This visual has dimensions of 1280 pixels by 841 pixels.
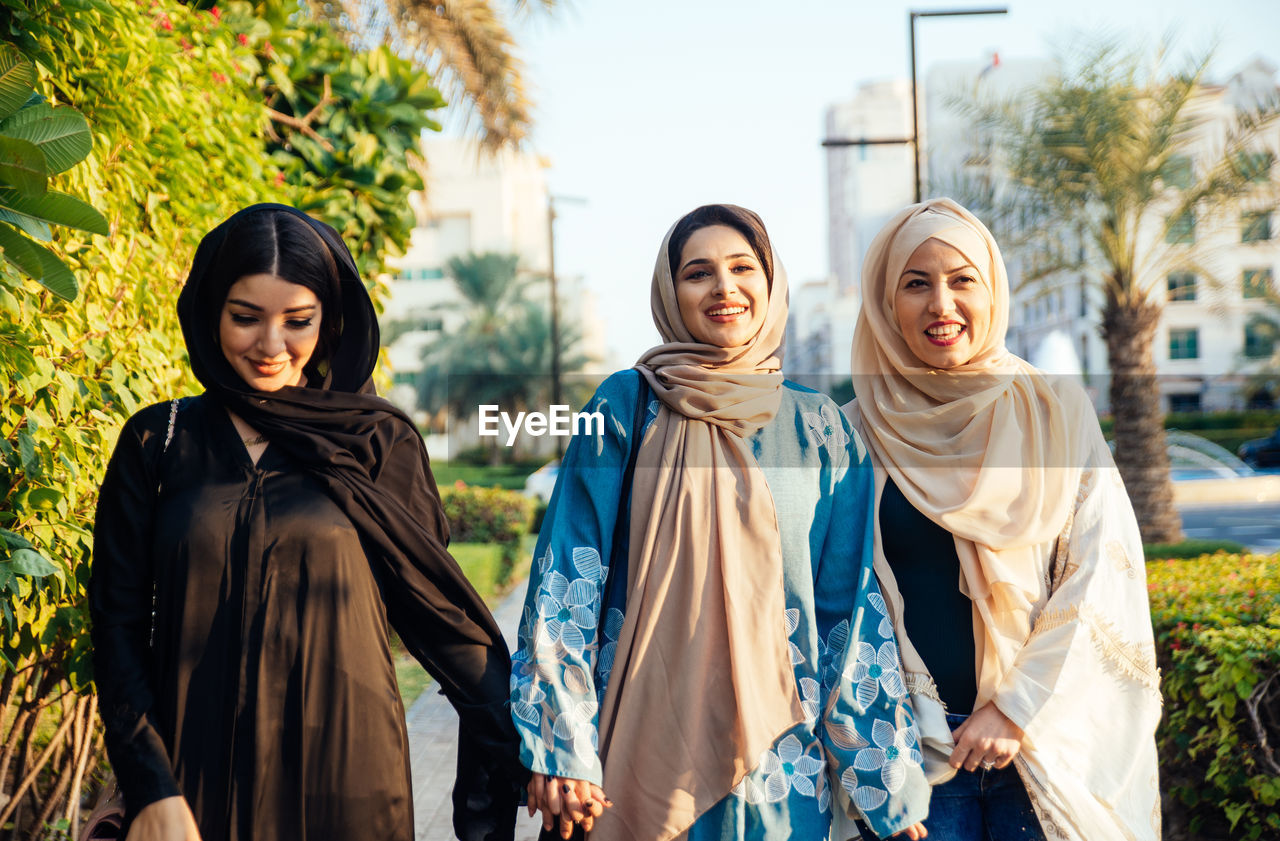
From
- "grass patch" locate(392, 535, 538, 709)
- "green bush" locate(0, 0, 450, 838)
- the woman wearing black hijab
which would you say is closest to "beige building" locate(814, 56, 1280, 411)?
"grass patch" locate(392, 535, 538, 709)

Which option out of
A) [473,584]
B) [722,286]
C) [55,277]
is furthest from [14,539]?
[473,584]

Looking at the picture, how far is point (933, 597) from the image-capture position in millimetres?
2080

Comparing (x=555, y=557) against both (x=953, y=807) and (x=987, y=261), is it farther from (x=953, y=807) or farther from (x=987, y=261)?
(x=987, y=261)

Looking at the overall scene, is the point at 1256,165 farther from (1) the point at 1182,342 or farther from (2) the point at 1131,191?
(1) the point at 1182,342

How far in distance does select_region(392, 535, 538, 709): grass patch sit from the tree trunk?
567 cm

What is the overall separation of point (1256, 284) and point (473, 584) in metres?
8.21

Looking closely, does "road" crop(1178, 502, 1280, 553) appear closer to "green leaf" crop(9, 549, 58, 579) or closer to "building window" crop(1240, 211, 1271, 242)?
"building window" crop(1240, 211, 1271, 242)

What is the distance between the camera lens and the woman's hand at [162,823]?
1.61m

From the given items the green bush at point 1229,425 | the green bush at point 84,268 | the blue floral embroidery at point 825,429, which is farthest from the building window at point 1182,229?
the green bush at point 1229,425

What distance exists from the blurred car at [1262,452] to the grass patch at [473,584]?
2047cm

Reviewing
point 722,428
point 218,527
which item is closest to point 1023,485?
point 722,428

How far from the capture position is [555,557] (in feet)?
6.29

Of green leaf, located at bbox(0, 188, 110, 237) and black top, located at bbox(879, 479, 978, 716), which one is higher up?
green leaf, located at bbox(0, 188, 110, 237)

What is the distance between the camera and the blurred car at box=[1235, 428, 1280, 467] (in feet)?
79.3
